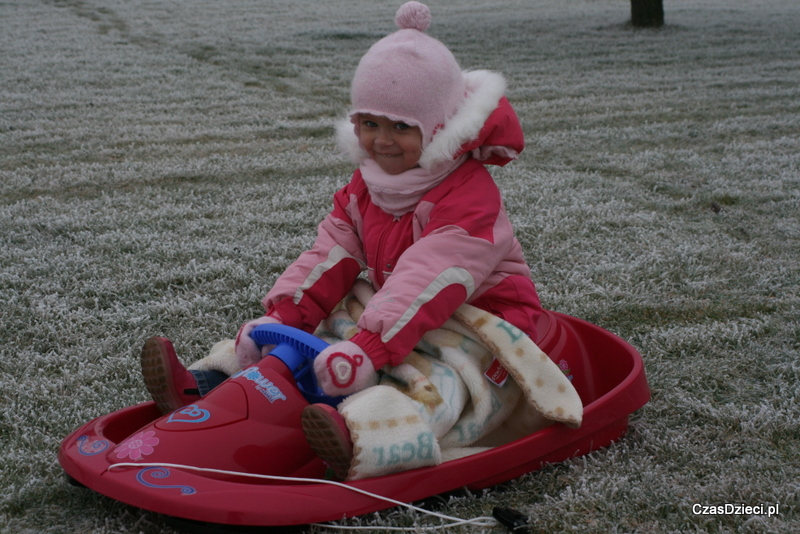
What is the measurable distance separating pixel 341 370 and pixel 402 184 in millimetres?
497

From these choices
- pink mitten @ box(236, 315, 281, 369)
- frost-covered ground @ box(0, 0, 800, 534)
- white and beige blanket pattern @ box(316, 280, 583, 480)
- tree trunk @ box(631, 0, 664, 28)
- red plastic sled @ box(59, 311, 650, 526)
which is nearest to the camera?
red plastic sled @ box(59, 311, 650, 526)

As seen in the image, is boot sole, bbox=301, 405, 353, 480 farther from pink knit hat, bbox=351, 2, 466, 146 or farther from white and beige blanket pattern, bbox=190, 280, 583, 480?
pink knit hat, bbox=351, 2, 466, 146

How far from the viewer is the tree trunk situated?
31.4ft

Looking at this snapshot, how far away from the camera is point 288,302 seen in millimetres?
1968

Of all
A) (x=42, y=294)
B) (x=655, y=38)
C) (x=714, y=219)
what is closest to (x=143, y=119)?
(x=42, y=294)

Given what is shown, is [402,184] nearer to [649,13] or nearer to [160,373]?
[160,373]

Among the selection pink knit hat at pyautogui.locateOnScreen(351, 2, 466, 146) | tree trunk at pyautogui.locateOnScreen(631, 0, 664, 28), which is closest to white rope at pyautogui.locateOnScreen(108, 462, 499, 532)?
pink knit hat at pyautogui.locateOnScreen(351, 2, 466, 146)

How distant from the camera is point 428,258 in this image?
1.74m

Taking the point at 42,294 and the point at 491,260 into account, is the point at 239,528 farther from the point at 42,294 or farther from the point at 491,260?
the point at 42,294

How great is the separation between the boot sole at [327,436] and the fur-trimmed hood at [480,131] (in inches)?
25.5

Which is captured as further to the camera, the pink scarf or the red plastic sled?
the pink scarf

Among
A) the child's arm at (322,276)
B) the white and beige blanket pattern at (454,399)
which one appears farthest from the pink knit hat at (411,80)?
the white and beige blanket pattern at (454,399)

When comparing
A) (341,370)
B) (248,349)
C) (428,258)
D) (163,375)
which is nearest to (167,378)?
(163,375)

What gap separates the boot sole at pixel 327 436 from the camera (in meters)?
1.48
